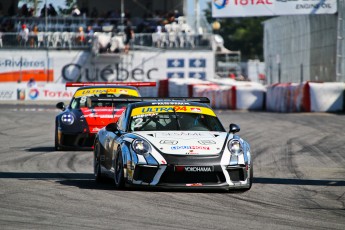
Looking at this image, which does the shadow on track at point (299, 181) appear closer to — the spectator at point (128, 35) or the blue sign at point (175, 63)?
the spectator at point (128, 35)

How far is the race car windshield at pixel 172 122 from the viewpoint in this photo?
35.9 ft

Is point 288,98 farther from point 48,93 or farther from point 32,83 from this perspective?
point 32,83

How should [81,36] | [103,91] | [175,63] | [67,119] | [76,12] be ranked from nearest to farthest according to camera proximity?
[67,119] < [103,91] < [81,36] < [76,12] < [175,63]

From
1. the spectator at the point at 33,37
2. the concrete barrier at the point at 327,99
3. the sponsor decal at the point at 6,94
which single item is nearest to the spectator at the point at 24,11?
the spectator at the point at 33,37

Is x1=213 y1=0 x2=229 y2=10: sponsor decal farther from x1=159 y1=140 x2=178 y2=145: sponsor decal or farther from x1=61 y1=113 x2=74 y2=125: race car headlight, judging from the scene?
x1=159 y1=140 x2=178 y2=145: sponsor decal

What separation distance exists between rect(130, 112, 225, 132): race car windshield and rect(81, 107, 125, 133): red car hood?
5518 millimetres

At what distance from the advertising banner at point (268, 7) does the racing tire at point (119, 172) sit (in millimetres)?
27072

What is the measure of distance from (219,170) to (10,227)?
129 inches

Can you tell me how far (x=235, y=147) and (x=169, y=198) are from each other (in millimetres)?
1207

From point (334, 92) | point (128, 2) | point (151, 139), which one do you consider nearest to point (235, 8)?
point (334, 92)

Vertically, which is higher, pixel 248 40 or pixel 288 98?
pixel 248 40

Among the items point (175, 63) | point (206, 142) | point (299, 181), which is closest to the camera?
point (206, 142)

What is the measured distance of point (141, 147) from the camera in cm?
1000

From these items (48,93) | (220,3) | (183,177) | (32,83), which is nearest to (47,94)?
(48,93)
